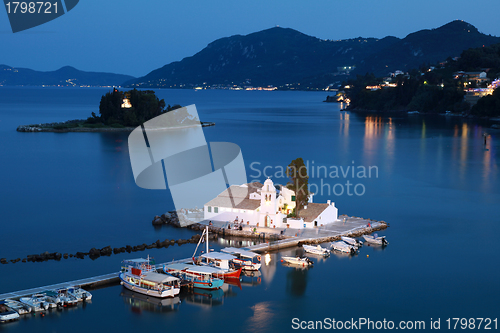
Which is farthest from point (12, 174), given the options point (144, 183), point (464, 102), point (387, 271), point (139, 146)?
point (464, 102)

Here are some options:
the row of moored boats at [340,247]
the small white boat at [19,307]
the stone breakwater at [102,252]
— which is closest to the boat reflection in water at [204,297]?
the row of moored boats at [340,247]

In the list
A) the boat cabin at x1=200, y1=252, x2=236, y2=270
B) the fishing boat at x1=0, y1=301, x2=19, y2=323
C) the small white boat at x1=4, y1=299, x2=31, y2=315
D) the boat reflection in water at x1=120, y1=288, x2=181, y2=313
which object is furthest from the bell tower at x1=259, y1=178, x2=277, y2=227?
the fishing boat at x1=0, y1=301, x2=19, y2=323

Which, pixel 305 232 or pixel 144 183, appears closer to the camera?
pixel 305 232

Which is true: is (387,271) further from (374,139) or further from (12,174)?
(374,139)

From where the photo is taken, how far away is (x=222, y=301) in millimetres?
20469

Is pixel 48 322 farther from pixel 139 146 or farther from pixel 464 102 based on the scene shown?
pixel 464 102

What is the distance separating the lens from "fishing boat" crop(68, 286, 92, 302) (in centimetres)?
1964

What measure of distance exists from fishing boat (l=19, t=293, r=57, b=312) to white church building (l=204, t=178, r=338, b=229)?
11395mm

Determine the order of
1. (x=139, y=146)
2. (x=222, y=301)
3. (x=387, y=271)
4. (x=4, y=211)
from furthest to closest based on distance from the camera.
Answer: (x=139, y=146)
(x=4, y=211)
(x=387, y=271)
(x=222, y=301)

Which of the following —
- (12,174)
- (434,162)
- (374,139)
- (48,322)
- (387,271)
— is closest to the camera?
(48,322)

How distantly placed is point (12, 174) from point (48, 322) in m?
33.7

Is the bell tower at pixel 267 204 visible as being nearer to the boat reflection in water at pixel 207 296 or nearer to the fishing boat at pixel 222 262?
the fishing boat at pixel 222 262

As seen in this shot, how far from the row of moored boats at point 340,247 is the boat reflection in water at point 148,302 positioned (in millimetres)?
5726

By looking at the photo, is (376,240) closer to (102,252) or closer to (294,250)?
(294,250)
